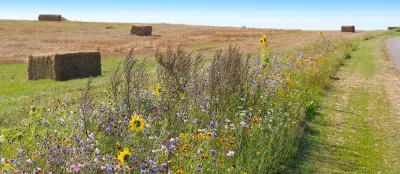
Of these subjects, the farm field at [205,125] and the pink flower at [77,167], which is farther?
the farm field at [205,125]

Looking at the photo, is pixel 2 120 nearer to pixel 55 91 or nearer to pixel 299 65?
pixel 55 91

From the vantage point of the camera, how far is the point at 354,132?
900 centimetres

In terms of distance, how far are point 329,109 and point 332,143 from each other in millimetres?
2776

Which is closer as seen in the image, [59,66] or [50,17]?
[59,66]

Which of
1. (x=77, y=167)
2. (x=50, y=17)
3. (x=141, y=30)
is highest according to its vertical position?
(x=50, y=17)

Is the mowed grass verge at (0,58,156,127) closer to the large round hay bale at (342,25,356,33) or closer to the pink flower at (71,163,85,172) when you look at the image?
the pink flower at (71,163,85,172)

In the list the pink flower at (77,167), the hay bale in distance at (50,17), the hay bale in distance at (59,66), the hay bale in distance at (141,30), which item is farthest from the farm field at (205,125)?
the hay bale in distance at (50,17)

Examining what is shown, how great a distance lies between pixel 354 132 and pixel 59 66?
44.4 ft

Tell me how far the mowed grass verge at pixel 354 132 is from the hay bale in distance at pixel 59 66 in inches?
428

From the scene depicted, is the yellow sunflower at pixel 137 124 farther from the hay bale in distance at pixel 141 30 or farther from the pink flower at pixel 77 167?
the hay bale in distance at pixel 141 30

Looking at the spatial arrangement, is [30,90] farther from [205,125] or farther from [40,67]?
[205,125]

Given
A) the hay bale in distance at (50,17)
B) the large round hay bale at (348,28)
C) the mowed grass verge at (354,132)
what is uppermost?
the hay bale in distance at (50,17)

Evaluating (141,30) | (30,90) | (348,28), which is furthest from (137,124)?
(348,28)

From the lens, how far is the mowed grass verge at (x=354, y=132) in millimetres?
7188
